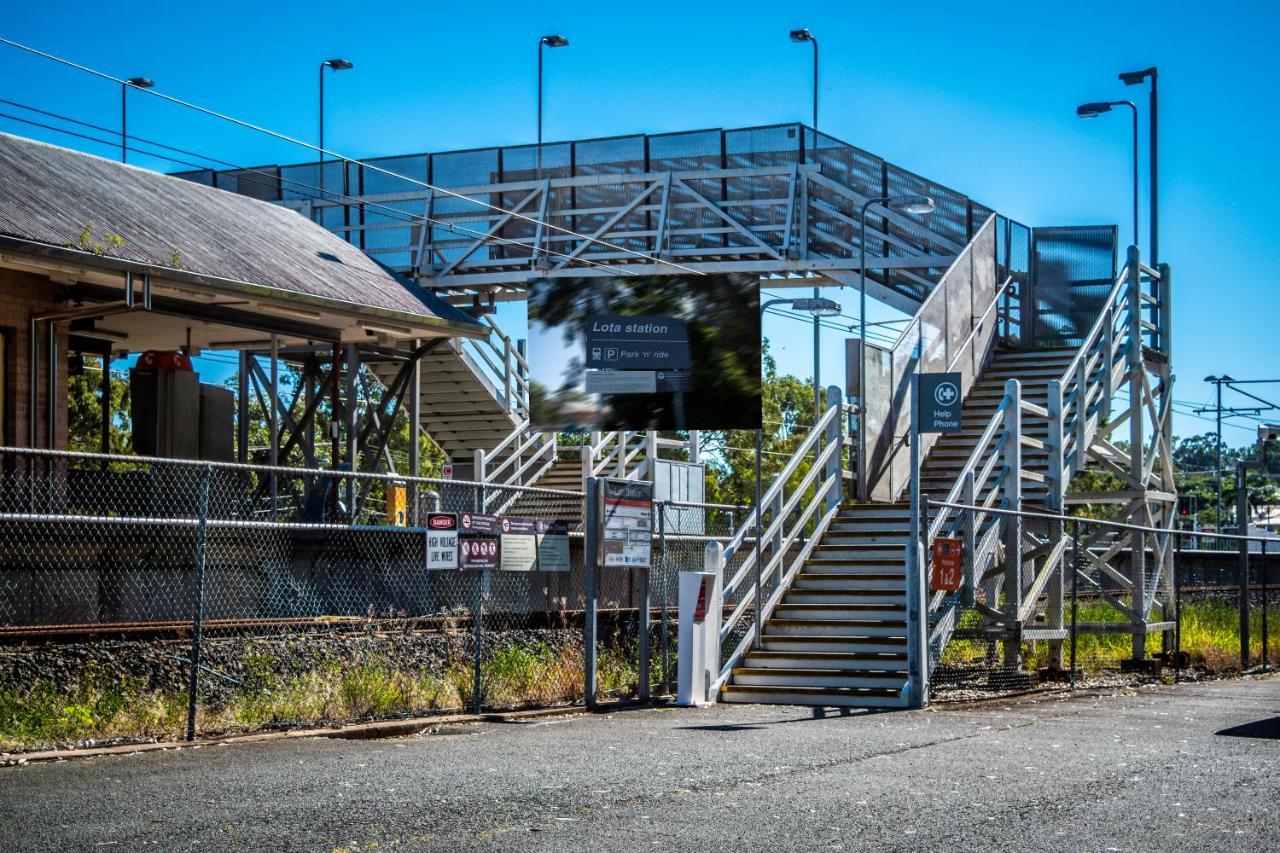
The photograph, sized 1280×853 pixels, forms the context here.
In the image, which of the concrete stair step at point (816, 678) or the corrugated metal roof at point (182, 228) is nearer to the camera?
the concrete stair step at point (816, 678)

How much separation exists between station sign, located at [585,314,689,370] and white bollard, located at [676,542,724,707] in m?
15.8

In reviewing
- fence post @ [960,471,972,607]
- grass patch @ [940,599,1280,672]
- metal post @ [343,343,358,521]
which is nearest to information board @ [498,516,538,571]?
fence post @ [960,471,972,607]

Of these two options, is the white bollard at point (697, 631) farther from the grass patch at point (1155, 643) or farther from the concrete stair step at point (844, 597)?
the grass patch at point (1155, 643)

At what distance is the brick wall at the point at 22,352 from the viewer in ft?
61.9

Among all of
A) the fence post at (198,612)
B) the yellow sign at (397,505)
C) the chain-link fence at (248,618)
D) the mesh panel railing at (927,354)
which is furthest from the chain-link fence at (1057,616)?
the yellow sign at (397,505)

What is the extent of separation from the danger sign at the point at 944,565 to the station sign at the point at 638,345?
15992 millimetres

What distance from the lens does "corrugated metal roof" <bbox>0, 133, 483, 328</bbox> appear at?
18.8 meters

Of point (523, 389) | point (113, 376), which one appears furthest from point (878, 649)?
point (113, 376)

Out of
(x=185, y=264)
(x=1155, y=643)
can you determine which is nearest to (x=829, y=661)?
(x=185, y=264)

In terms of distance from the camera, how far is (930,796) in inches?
375

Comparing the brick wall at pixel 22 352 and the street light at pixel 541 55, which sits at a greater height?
the street light at pixel 541 55

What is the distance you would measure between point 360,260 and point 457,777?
54.1 feet

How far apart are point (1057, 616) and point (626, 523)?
6.72m

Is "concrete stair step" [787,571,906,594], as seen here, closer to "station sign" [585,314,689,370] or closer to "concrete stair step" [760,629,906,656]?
"concrete stair step" [760,629,906,656]
